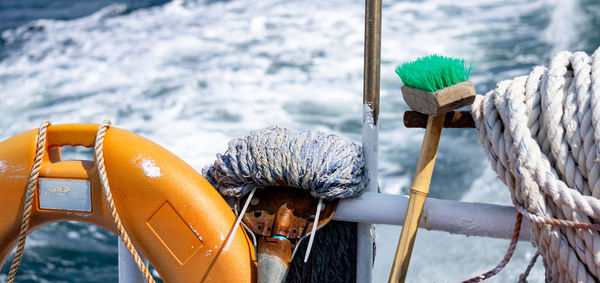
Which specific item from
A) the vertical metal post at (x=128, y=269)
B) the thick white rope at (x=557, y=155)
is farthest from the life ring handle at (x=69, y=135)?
the thick white rope at (x=557, y=155)

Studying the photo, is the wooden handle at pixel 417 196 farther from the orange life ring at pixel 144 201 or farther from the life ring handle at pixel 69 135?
the life ring handle at pixel 69 135

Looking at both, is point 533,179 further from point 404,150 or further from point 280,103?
point 280,103

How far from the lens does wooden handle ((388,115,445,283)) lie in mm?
914

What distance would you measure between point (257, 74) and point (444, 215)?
3.49 m

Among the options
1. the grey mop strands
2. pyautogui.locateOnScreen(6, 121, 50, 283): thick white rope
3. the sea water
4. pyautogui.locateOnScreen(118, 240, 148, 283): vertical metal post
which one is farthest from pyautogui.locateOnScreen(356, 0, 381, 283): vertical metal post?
the sea water

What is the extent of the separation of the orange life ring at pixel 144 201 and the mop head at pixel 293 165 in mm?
53

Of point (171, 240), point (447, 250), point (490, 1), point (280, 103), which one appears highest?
point (490, 1)

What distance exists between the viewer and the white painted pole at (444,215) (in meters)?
0.96

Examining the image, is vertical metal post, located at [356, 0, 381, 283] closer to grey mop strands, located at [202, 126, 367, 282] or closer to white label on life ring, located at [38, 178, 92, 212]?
grey mop strands, located at [202, 126, 367, 282]

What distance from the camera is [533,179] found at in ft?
2.69

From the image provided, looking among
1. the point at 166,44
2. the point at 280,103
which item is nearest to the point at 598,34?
the point at 280,103

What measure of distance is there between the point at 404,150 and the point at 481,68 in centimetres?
119

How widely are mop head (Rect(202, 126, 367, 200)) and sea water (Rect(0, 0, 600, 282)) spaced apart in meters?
1.29

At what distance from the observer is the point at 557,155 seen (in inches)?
32.5
